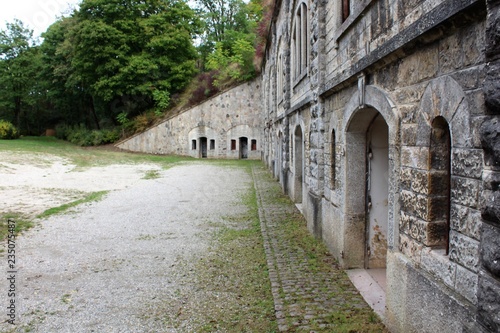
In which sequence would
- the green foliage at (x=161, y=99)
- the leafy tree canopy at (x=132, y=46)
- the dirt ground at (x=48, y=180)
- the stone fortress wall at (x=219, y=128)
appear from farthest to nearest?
the green foliage at (x=161, y=99) < the leafy tree canopy at (x=132, y=46) < the stone fortress wall at (x=219, y=128) < the dirt ground at (x=48, y=180)

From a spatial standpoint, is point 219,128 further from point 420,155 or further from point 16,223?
point 420,155

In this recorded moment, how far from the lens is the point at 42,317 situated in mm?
4766

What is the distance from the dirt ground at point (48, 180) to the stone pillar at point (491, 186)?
10.6 metres

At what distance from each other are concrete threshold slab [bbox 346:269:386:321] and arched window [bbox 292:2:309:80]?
17.4 ft

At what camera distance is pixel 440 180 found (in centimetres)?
352

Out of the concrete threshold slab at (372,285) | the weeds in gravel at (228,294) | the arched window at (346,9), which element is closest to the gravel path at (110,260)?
the weeds in gravel at (228,294)

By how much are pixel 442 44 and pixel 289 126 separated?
1050 centimetres

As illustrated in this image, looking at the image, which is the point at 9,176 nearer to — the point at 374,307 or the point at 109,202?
the point at 109,202

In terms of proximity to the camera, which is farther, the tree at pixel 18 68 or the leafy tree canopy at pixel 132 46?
the tree at pixel 18 68

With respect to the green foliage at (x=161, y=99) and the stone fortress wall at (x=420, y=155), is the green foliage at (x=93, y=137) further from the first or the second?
the stone fortress wall at (x=420, y=155)

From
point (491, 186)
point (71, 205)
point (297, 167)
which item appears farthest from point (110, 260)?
point (297, 167)

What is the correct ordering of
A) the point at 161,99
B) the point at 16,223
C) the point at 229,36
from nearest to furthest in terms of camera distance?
the point at 16,223
the point at 161,99
the point at 229,36

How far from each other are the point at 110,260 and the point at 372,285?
439 centimetres

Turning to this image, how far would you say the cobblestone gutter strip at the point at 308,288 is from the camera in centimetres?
451
